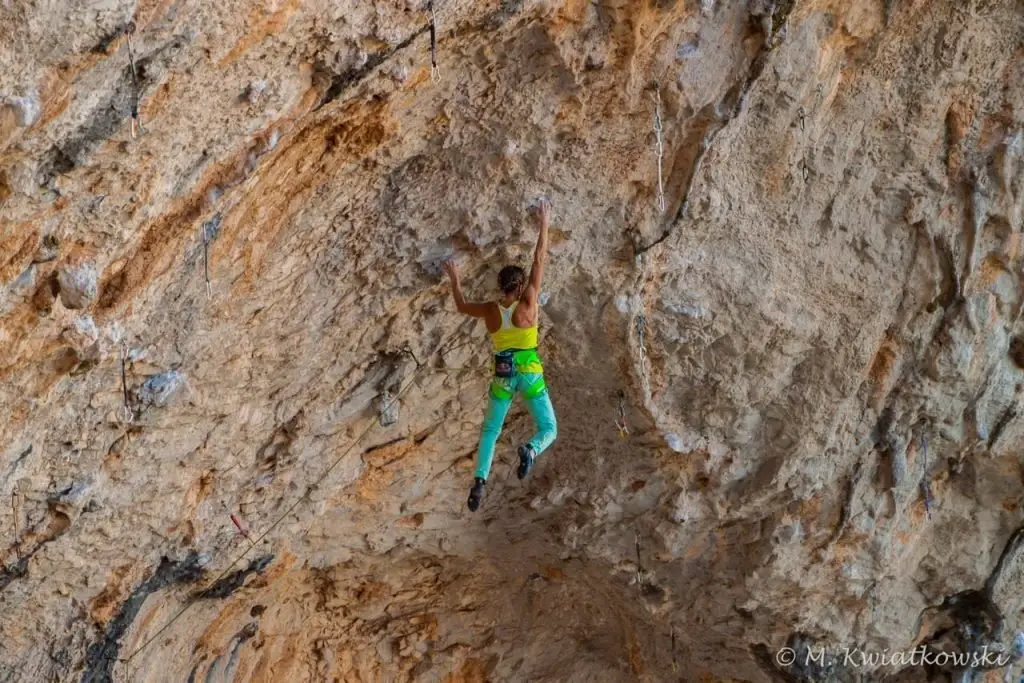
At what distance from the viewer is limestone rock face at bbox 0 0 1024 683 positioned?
17.1ft

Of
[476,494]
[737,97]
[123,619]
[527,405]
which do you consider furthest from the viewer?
[123,619]


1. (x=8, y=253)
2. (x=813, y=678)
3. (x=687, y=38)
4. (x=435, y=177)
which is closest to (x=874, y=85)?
(x=687, y=38)

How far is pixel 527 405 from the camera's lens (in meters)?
6.07

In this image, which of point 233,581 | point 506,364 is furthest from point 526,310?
point 233,581

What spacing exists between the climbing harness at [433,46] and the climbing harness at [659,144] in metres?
1.23

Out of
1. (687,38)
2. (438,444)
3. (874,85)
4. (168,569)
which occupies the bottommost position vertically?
(168,569)

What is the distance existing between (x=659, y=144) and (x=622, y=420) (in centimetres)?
176

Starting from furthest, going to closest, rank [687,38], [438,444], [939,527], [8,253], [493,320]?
1. [939,527]
2. [438,444]
3. [687,38]
4. [493,320]
5. [8,253]

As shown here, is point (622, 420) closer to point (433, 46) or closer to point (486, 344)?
point (486, 344)

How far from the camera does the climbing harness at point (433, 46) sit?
17.4 ft

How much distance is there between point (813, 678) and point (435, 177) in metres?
4.29

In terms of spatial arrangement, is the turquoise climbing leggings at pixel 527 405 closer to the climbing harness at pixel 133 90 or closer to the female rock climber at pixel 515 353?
the female rock climber at pixel 515 353

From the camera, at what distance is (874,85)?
22.8ft

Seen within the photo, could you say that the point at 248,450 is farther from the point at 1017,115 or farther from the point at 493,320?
the point at 1017,115
